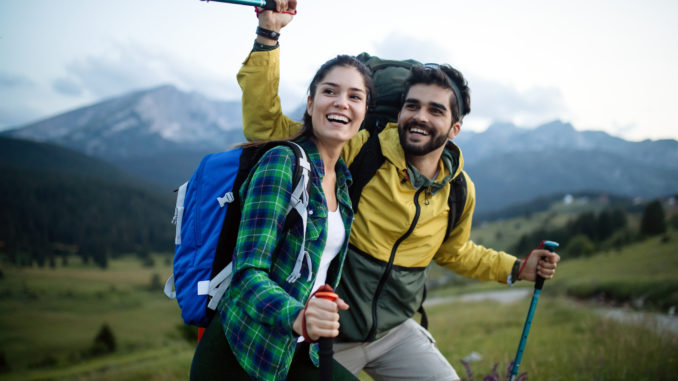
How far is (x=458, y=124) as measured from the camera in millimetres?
4305

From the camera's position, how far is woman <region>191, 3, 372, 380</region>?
203cm

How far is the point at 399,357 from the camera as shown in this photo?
4.11 m

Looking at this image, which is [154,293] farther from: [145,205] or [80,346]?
[145,205]

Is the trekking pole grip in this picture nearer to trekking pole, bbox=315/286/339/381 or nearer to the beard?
the beard

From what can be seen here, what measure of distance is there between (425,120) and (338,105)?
1267 millimetres

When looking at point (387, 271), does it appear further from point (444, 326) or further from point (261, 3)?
point (444, 326)

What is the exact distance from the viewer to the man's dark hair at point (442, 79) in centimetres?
404

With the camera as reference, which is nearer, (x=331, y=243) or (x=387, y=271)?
(x=331, y=243)

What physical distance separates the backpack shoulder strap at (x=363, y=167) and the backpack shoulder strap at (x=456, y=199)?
2.50 feet

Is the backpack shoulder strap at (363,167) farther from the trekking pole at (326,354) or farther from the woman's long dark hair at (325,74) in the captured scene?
the trekking pole at (326,354)

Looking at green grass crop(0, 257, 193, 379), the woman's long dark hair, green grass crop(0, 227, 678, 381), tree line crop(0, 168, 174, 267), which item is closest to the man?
the woman's long dark hair

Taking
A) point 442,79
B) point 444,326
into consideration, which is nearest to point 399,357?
point 442,79

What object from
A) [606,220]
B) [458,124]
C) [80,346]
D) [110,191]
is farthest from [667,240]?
[110,191]

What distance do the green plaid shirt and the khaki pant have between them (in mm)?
1656
